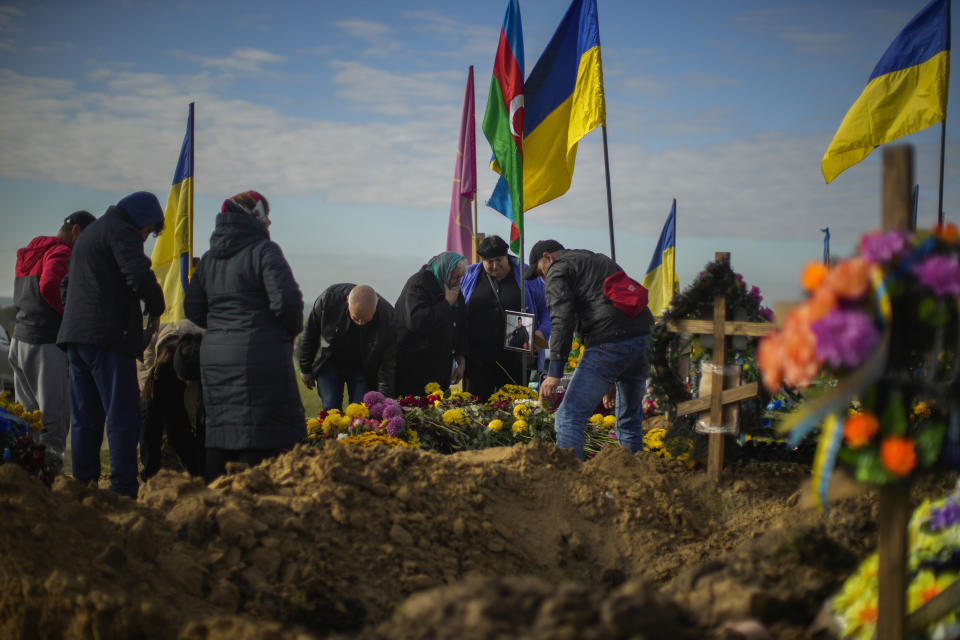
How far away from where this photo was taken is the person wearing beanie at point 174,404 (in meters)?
5.15

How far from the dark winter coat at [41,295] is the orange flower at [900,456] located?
5.54 meters

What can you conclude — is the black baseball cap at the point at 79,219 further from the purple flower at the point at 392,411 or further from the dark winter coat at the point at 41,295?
the purple flower at the point at 392,411

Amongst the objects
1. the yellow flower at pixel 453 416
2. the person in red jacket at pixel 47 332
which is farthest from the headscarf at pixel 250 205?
the yellow flower at pixel 453 416

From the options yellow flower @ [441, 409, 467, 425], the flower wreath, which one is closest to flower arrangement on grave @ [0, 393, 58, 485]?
yellow flower @ [441, 409, 467, 425]

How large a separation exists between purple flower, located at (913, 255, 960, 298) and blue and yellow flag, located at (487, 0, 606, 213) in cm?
549

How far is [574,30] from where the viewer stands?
286 inches

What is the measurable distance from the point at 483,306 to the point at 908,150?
5331 millimetres

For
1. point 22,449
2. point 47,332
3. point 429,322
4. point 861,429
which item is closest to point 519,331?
point 429,322

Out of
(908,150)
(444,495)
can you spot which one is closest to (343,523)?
(444,495)

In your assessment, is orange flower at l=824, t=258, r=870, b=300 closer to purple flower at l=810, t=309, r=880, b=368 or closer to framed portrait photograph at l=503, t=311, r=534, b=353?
purple flower at l=810, t=309, r=880, b=368

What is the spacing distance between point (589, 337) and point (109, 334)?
122 inches

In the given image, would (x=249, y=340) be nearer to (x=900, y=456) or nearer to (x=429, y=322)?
(x=429, y=322)

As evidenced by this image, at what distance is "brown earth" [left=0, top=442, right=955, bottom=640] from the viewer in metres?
1.88

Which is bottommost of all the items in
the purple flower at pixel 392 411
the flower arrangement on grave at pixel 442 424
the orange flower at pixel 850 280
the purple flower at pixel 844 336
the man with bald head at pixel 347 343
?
the flower arrangement on grave at pixel 442 424
